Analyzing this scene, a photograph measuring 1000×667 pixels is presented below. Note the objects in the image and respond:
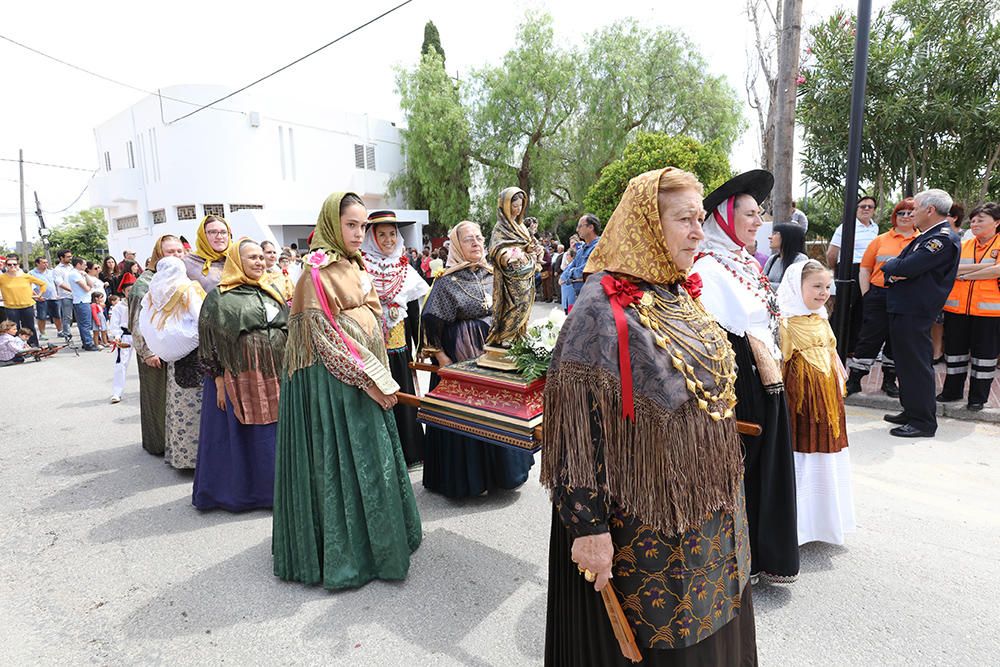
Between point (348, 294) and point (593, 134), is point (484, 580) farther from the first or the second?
point (593, 134)

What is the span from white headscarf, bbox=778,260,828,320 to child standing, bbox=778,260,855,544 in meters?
0.02

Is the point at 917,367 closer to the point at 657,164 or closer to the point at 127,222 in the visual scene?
the point at 657,164

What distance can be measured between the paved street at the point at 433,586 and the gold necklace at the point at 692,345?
1579mm

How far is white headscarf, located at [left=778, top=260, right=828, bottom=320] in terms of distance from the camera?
3559mm

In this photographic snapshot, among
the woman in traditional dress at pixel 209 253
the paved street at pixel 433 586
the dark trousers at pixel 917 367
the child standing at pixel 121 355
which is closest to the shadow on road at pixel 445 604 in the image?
the paved street at pixel 433 586

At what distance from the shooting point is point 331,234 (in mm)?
3240

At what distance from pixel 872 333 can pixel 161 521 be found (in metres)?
7.21

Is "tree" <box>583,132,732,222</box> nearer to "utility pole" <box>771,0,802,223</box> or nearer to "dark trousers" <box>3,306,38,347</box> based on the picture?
"utility pole" <box>771,0,802,223</box>

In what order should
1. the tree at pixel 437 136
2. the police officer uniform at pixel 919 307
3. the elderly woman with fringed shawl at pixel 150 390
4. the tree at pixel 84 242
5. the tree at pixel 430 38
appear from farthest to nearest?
the tree at pixel 84 242 → the tree at pixel 430 38 → the tree at pixel 437 136 → the elderly woman with fringed shawl at pixel 150 390 → the police officer uniform at pixel 919 307

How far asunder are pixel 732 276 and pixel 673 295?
1.14 meters

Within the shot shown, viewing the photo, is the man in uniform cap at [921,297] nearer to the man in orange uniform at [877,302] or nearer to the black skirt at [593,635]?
the man in orange uniform at [877,302]

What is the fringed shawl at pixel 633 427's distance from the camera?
1.74 metres

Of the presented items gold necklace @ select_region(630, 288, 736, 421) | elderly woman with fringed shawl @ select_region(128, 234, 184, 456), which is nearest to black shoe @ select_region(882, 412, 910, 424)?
gold necklace @ select_region(630, 288, 736, 421)

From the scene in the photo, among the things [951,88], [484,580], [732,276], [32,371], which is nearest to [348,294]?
[484,580]
